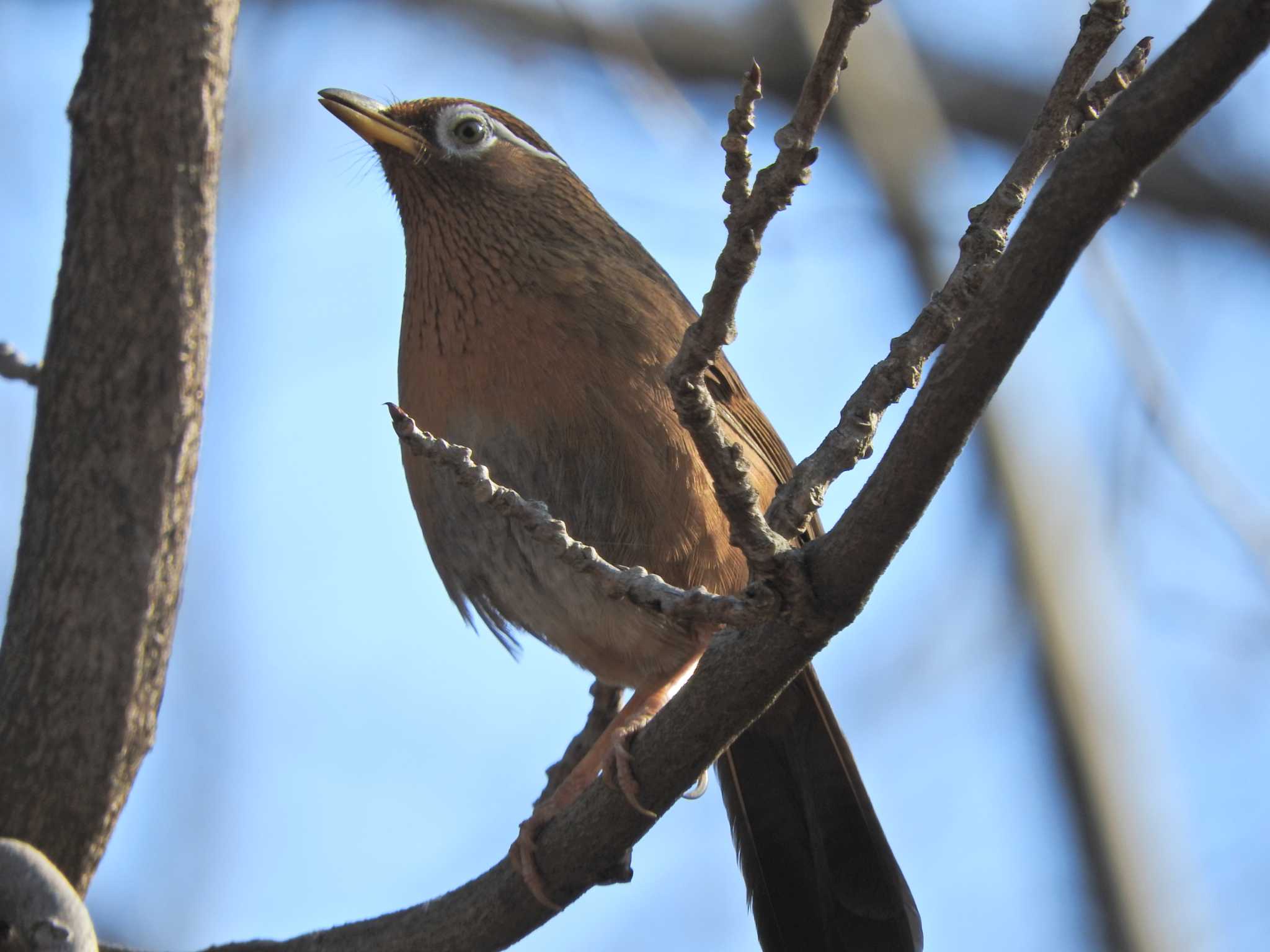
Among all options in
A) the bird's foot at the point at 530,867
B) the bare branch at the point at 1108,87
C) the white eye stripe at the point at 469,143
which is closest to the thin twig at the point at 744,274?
the bare branch at the point at 1108,87

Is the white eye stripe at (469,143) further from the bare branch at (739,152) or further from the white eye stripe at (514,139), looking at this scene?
the bare branch at (739,152)

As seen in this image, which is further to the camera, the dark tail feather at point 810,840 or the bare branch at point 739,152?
the dark tail feather at point 810,840

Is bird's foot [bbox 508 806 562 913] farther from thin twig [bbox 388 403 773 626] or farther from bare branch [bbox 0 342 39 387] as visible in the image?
bare branch [bbox 0 342 39 387]

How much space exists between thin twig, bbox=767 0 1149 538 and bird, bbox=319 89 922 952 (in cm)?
86

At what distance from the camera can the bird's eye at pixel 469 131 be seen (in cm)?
441

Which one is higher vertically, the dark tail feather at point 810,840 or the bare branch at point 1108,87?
the bare branch at point 1108,87

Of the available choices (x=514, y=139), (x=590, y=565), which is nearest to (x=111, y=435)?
(x=590, y=565)

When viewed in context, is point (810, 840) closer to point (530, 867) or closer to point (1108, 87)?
point (530, 867)

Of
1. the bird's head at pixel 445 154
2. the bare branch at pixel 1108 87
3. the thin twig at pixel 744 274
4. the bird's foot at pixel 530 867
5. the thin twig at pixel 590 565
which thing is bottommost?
the bird's foot at pixel 530 867

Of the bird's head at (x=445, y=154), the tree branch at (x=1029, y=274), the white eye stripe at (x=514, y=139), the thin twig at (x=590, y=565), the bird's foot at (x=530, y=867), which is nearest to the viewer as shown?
the tree branch at (x=1029, y=274)

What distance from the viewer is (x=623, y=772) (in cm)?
290

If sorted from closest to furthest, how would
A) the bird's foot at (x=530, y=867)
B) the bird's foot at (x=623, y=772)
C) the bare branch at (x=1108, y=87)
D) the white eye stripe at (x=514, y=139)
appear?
the bare branch at (x=1108, y=87), the bird's foot at (x=623, y=772), the bird's foot at (x=530, y=867), the white eye stripe at (x=514, y=139)

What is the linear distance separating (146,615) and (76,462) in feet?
1.14

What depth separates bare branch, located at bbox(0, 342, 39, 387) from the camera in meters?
3.23
